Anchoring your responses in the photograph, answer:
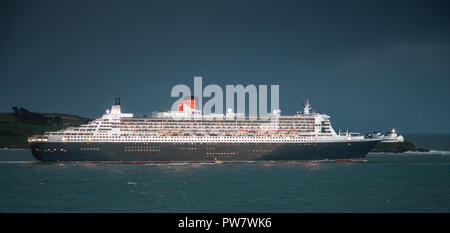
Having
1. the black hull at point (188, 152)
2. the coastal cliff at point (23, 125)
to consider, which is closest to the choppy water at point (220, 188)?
the black hull at point (188, 152)

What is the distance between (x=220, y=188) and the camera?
37188 mm

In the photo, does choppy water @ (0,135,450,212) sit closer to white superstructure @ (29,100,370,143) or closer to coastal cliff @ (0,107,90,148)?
white superstructure @ (29,100,370,143)

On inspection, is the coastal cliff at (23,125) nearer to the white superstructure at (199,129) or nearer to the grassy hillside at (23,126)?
the grassy hillside at (23,126)

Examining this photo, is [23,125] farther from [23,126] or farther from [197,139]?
[197,139]

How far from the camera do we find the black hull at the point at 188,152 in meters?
54.8

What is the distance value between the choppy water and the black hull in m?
1.82

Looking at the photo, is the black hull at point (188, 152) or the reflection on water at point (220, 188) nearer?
the reflection on water at point (220, 188)

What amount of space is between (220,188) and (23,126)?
9017cm

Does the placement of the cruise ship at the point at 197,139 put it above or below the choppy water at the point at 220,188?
above

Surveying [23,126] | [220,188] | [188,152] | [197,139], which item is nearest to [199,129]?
[197,139]

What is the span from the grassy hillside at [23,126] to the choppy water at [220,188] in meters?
51.4

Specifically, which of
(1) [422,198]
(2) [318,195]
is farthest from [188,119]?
(1) [422,198]

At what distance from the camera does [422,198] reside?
33812 millimetres
